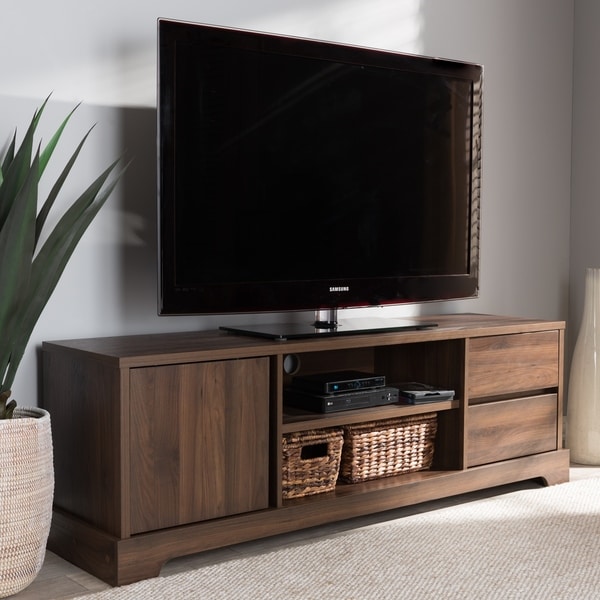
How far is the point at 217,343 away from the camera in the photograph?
2.52m

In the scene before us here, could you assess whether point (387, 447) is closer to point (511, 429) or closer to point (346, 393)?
point (346, 393)

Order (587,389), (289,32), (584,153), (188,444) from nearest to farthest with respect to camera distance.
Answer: (188,444) < (289,32) < (587,389) < (584,153)

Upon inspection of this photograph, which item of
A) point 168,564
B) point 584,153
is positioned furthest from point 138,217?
point 584,153

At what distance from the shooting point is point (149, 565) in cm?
230

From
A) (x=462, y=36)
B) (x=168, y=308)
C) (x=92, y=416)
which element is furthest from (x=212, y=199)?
(x=462, y=36)

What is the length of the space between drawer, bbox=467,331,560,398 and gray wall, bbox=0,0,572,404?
47 cm

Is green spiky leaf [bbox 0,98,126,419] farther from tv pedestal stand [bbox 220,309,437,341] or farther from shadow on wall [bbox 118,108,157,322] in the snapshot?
tv pedestal stand [bbox 220,309,437,341]

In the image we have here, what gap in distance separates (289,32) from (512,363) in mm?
1289

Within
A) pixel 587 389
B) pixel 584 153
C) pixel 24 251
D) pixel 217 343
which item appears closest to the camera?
pixel 24 251

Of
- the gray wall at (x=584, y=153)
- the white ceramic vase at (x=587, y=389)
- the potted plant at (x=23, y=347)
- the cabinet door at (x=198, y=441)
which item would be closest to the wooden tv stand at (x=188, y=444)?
the cabinet door at (x=198, y=441)

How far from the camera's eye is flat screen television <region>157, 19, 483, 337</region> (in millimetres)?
2557

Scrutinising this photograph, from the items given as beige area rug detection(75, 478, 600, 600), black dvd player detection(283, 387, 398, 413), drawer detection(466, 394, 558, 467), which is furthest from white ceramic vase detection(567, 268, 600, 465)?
black dvd player detection(283, 387, 398, 413)

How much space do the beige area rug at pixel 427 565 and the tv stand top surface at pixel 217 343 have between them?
1.69ft

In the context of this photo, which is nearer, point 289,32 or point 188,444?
point 188,444
